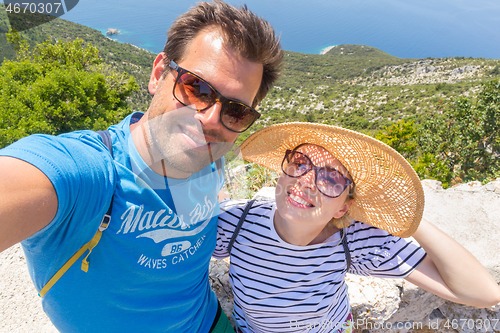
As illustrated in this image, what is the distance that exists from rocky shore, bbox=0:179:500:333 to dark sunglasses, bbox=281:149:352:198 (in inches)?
42.6

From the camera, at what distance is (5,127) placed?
8242 millimetres

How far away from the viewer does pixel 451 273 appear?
4.69 ft

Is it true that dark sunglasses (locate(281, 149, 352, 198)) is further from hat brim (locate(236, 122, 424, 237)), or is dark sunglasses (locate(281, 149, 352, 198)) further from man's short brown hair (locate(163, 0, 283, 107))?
man's short brown hair (locate(163, 0, 283, 107))

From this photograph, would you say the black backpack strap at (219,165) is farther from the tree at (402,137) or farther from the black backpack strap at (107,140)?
the tree at (402,137)

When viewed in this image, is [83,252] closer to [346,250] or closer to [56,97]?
[346,250]

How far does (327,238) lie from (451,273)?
0.62 m

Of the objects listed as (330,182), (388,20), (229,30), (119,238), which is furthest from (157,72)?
(388,20)

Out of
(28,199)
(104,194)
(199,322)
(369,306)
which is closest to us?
(28,199)

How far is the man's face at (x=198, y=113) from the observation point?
4.02 ft

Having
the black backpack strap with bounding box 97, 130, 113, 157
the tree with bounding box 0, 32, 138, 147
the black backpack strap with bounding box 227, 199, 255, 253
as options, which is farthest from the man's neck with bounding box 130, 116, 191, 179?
the tree with bounding box 0, 32, 138, 147

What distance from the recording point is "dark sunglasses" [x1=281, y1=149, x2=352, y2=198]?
150 cm

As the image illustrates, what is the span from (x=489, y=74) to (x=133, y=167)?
262 ft

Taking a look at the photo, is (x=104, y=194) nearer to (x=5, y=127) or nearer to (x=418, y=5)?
(x=5, y=127)

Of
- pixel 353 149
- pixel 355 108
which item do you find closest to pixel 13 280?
pixel 353 149
